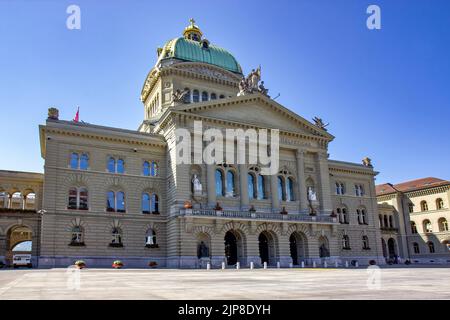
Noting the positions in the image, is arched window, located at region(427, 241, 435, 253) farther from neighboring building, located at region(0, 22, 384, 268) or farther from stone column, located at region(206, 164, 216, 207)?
stone column, located at region(206, 164, 216, 207)

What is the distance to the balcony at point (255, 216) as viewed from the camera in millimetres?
44344

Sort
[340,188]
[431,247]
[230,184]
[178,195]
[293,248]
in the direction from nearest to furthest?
[178,195] < [230,184] < [293,248] < [340,188] < [431,247]

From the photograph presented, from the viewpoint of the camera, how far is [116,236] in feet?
150

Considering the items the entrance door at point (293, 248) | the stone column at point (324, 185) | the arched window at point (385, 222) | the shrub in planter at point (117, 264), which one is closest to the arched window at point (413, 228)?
the arched window at point (385, 222)

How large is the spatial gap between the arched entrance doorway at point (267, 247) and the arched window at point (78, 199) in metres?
21.0

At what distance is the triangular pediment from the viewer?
162ft

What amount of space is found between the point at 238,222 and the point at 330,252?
48.0 feet

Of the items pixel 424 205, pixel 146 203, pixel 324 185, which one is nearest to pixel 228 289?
pixel 146 203

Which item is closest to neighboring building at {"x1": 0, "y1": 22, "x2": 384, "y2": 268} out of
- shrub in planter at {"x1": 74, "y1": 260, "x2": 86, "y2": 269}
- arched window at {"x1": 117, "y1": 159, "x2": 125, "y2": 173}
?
arched window at {"x1": 117, "y1": 159, "x2": 125, "y2": 173}

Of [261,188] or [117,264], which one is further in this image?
[261,188]

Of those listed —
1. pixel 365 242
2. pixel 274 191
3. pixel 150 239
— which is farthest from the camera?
pixel 365 242

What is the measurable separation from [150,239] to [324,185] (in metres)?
24.6

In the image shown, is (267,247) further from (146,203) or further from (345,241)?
(345,241)
